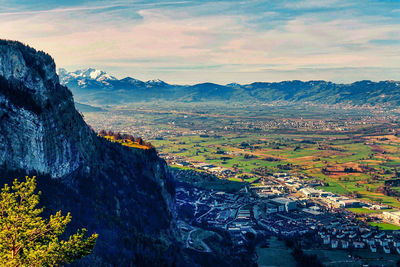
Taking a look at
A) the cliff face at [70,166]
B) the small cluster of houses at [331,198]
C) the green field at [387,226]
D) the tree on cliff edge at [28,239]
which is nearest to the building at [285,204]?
the small cluster of houses at [331,198]

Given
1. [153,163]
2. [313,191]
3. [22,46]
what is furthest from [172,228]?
[313,191]

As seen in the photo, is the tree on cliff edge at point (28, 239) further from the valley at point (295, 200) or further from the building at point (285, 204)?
the building at point (285, 204)

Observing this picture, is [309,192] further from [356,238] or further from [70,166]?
[70,166]

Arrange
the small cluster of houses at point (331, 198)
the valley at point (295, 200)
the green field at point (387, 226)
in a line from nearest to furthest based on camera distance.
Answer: the valley at point (295, 200) → the green field at point (387, 226) → the small cluster of houses at point (331, 198)

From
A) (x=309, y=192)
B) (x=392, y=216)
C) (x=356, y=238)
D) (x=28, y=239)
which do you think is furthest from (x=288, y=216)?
(x=28, y=239)

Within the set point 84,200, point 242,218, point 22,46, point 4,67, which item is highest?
point 22,46

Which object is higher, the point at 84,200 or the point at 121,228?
the point at 84,200

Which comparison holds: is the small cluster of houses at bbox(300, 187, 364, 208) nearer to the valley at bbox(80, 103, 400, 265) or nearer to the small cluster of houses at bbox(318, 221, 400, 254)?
the valley at bbox(80, 103, 400, 265)

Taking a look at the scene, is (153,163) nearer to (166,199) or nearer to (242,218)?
(166,199)
